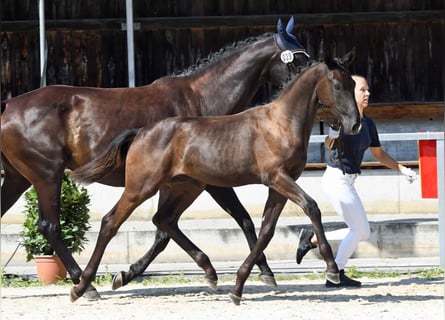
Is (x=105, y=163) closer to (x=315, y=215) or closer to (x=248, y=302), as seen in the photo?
(x=248, y=302)

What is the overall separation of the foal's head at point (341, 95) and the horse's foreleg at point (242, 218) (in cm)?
152

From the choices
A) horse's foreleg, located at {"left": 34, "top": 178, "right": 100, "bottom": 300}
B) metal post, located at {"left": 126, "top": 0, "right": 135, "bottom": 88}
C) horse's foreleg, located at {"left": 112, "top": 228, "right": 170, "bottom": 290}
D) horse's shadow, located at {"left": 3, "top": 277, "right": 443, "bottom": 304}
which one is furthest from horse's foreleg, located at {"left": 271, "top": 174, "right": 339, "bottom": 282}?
metal post, located at {"left": 126, "top": 0, "right": 135, "bottom": 88}

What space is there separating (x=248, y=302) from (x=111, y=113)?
205 centimetres

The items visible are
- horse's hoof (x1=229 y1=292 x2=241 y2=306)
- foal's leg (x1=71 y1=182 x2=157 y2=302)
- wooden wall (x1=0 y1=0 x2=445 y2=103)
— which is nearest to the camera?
horse's hoof (x1=229 y1=292 x2=241 y2=306)

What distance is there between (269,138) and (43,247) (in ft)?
9.67

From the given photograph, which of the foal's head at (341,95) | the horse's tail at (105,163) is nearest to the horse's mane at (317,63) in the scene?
the foal's head at (341,95)

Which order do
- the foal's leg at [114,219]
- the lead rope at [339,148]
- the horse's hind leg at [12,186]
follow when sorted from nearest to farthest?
the foal's leg at [114,219] < the lead rope at [339,148] < the horse's hind leg at [12,186]

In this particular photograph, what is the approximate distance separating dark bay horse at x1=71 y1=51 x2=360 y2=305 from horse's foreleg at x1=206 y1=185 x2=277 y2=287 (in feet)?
2.50

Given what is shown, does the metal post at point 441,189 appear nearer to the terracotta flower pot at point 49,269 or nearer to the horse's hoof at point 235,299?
the horse's hoof at point 235,299

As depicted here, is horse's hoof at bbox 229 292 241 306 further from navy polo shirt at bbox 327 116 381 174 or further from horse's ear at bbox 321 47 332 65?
horse's ear at bbox 321 47 332 65

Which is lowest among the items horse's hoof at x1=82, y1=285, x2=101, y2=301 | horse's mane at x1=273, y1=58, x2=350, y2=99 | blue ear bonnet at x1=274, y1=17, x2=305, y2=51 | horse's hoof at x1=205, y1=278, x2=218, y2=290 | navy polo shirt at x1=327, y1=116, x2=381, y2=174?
horse's hoof at x1=82, y1=285, x2=101, y2=301

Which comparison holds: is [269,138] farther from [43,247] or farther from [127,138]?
[43,247]

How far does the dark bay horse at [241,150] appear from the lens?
29.9 feet

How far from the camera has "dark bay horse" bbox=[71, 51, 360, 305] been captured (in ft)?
29.9
